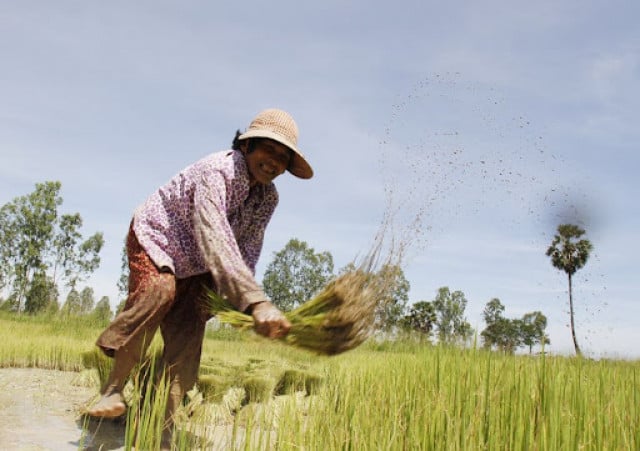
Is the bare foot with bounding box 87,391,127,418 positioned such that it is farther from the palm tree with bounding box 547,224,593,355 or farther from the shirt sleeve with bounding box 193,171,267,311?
the palm tree with bounding box 547,224,593,355

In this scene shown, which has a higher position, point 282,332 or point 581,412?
point 282,332

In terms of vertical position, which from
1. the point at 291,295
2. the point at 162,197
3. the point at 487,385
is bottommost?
the point at 487,385

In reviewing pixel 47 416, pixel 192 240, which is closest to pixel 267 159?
pixel 192 240

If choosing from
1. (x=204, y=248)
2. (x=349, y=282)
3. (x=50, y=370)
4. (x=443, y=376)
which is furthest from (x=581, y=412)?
(x=50, y=370)

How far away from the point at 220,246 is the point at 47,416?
1.80 meters

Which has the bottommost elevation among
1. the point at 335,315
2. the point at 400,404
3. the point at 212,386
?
the point at 212,386

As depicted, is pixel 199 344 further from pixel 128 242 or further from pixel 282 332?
pixel 282 332

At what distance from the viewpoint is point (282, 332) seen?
208 cm

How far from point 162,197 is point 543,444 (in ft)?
6.65

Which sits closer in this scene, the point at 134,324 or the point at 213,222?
the point at 213,222

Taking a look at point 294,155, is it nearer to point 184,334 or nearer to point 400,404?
point 184,334

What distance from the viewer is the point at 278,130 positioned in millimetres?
2479

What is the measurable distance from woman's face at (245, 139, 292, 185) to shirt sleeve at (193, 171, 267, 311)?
0.18 metres

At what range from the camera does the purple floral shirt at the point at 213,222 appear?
227 cm
